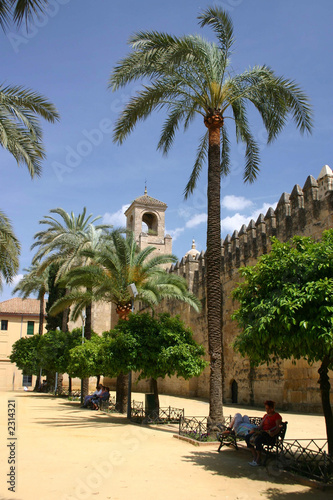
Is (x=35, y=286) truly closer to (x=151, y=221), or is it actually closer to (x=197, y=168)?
(x=151, y=221)

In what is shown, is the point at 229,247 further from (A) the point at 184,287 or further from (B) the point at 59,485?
(B) the point at 59,485

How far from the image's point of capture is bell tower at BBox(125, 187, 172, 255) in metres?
37.3

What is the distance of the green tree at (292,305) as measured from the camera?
555 cm

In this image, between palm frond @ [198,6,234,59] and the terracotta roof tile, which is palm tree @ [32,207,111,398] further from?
the terracotta roof tile

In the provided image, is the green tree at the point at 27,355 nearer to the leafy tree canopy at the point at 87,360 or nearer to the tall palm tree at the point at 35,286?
the tall palm tree at the point at 35,286

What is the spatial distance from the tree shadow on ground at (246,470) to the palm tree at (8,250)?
6864mm

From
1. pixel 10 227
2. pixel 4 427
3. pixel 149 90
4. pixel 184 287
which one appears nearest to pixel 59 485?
pixel 4 427

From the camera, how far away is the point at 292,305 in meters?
5.64

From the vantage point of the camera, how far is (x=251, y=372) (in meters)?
18.7

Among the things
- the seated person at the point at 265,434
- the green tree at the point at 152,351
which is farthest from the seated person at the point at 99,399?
the seated person at the point at 265,434

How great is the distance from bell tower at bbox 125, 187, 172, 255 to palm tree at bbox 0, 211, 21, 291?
79.2 feet

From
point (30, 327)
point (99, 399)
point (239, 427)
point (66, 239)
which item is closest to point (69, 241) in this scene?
point (66, 239)

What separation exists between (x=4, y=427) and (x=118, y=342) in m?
3.45

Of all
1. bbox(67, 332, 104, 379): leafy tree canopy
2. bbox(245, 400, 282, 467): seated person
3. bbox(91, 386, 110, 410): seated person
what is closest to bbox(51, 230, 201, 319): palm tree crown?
bbox(67, 332, 104, 379): leafy tree canopy
